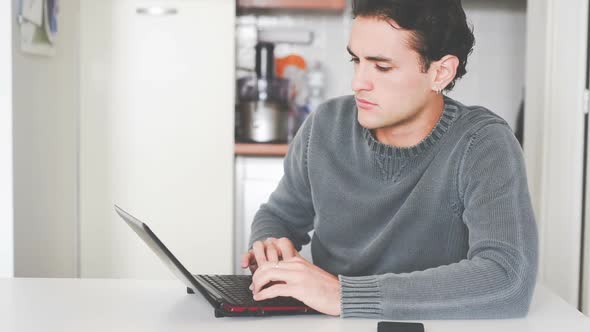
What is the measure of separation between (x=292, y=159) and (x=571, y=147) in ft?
3.74

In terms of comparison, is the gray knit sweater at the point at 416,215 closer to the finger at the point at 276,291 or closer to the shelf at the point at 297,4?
the finger at the point at 276,291

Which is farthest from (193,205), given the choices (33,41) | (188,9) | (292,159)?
(292,159)

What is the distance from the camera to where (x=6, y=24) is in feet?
6.29

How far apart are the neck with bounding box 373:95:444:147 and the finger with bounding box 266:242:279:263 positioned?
1.03 ft

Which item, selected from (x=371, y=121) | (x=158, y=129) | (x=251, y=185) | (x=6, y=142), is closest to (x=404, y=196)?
(x=371, y=121)

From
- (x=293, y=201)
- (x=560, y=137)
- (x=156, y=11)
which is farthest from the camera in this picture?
(x=156, y=11)

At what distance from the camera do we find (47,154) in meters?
2.28

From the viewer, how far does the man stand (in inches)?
44.3

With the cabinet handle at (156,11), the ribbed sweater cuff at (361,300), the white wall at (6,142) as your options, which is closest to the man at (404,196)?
the ribbed sweater cuff at (361,300)

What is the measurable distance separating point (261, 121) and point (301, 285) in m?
1.66

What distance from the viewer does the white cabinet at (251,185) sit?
8.92ft

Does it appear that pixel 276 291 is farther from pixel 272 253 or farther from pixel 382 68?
pixel 382 68

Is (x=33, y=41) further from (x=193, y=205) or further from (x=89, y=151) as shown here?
(x=193, y=205)

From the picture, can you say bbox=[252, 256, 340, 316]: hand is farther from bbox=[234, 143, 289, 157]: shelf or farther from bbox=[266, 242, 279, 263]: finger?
bbox=[234, 143, 289, 157]: shelf
